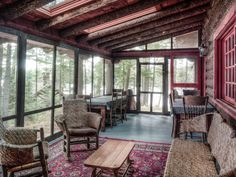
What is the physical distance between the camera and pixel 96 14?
412 cm

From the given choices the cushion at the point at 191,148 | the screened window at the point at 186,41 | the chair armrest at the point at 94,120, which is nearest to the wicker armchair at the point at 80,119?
the chair armrest at the point at 94,120

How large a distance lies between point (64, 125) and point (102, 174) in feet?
3.55

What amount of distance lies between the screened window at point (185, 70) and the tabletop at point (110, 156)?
16.3ft

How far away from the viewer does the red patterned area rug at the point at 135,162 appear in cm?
285

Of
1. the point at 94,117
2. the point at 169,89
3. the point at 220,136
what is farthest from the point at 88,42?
the point at 220,136

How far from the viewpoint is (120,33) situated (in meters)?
5.72

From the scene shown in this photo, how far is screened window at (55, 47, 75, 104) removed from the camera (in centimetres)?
470

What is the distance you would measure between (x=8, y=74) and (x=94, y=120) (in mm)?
1704

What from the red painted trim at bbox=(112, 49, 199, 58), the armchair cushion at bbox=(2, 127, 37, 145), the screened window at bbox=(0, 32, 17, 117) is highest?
the red painted trim at bbox=(112, 49, 199, 58)

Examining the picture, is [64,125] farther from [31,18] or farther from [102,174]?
[31,18]

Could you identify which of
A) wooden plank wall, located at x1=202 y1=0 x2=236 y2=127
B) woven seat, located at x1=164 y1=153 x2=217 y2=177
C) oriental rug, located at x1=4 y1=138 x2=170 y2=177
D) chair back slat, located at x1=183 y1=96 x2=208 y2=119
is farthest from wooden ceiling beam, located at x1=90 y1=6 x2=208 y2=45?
woven seat, located at x1=164 y1=153 x2=217 y2=177

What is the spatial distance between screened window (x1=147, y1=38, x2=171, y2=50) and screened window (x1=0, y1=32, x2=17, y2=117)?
5.32 metres

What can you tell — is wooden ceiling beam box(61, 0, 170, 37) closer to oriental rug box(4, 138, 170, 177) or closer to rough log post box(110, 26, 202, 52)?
oriental rug box(4, 138, 170, 177)

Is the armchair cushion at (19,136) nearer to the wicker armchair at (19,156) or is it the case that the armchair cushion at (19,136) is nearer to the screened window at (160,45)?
the wicker armchair at (19,156)
